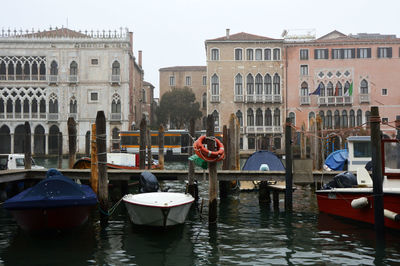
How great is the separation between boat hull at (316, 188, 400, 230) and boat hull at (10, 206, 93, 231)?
19.1ft

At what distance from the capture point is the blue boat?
8383 mm

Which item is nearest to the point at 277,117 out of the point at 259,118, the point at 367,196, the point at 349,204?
the point at 259,118

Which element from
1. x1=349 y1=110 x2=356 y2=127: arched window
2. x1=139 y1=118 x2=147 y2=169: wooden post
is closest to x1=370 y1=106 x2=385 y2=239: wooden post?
x1=139 y1=118 x2=147 y2=169: wooden post

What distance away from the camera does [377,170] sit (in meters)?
7.88

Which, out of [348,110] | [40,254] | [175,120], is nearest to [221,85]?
[175,120]

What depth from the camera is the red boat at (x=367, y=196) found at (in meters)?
8.37

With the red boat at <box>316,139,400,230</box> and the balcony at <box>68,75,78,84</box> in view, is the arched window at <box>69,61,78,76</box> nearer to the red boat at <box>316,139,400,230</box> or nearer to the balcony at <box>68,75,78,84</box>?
the balcony at <box>68,75,78,84</box>

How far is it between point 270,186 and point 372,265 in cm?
571

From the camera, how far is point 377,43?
119 ft

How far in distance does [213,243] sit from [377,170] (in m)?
3.33

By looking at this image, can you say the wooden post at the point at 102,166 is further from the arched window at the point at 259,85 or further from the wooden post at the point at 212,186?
the arched window at the point at 259,85

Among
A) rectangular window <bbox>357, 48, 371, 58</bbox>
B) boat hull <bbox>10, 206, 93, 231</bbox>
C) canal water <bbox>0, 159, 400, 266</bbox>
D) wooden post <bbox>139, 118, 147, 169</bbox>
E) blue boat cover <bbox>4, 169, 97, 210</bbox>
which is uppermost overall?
rectangular window <bbox>357, 48, 371, 58</bbox>

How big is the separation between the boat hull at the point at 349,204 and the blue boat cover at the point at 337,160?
227 inches

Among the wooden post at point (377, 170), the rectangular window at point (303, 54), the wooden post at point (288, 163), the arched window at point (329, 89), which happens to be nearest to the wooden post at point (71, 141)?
the wooden post at point (288, 163)
